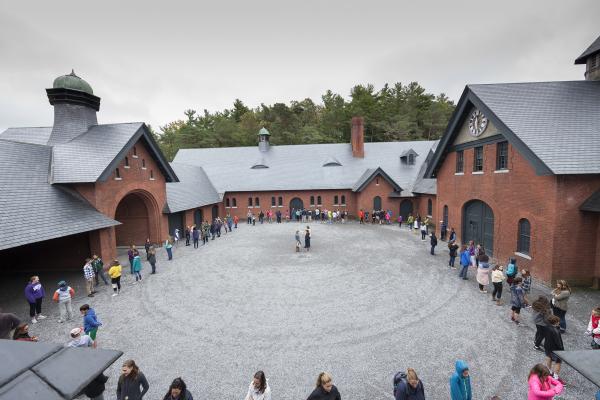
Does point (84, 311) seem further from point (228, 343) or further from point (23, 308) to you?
point (23, 308)

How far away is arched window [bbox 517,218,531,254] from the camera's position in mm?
11764

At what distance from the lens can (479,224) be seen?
15164 mm

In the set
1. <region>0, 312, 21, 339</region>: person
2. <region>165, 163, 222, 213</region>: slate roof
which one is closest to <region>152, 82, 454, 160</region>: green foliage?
<region>165, 163, 222, 213</region>: slate roof

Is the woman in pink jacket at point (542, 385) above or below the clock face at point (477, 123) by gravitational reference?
below

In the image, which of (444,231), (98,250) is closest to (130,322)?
(98,250)

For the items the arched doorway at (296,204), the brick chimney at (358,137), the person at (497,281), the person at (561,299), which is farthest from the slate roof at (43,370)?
the brick chimney at (358,137)

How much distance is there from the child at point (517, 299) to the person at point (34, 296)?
15.2 meters

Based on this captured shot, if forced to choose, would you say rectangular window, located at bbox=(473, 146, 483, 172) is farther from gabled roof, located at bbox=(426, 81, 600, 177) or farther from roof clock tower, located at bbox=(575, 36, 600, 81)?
roof clock tower, located at bbox=(575, 36, 600, 81)

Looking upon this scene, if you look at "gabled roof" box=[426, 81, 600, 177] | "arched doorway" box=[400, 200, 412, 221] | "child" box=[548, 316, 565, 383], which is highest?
"gabled roof" box=[426, 81, 600, 177]

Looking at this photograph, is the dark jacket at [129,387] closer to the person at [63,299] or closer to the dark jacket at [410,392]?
the dark jacket at [410,392]

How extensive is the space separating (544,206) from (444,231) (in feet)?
27.6

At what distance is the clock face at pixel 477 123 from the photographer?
14.2m

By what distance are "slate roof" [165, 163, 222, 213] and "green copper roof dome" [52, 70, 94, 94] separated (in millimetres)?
8492

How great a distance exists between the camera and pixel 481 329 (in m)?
7.88
